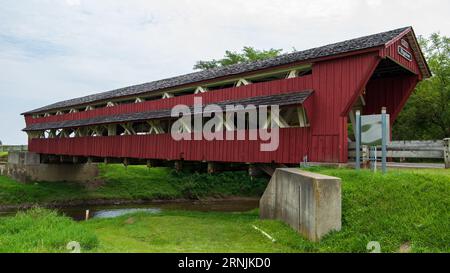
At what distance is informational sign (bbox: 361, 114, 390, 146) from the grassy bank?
81.9 ft

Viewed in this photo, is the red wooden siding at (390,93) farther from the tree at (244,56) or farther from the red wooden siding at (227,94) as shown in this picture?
the tree at (244,56)

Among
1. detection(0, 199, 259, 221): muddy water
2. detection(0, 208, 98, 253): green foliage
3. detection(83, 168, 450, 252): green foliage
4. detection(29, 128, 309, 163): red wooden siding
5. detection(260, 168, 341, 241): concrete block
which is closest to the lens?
detection(83, 168, 450, 252): green foliage

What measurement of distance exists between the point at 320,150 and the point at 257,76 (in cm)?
434

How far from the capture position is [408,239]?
757 cm

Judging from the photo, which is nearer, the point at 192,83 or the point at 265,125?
the point at 265,125

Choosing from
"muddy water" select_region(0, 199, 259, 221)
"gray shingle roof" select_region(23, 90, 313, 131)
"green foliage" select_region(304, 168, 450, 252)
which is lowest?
"muddy water" select_region(0, 199, 259, 221)

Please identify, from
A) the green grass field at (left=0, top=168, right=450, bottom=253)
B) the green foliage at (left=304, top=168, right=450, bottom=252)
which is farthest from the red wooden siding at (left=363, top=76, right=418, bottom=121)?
the green foliage at (left=304, top=168, right=450, bottom=252)

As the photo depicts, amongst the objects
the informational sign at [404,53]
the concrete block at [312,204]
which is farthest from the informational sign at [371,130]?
the informational sign at [404,53]

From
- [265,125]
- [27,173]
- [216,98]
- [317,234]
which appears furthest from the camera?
[27,173]

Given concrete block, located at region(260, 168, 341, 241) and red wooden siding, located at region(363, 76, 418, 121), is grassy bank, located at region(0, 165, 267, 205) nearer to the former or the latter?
red wooden siding, located at region(363, 76, 418, 121)

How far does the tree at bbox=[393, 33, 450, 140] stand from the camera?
25797 millimetres

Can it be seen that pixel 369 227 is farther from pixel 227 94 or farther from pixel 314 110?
pixel 227 94
